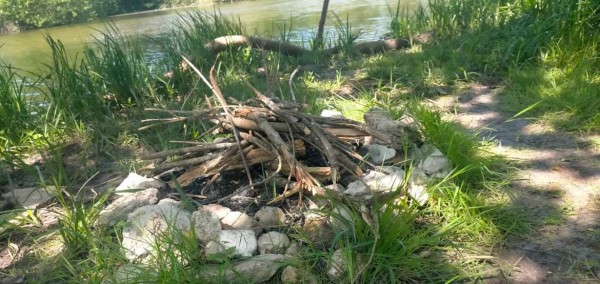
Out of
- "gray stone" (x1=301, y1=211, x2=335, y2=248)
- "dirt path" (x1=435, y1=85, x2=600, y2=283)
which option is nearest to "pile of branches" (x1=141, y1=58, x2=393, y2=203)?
"gray stone" (x1=301, y1=211, x2=335, y2=248)

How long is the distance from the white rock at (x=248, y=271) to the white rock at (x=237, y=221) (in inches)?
9.6

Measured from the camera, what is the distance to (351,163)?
202 centimetres

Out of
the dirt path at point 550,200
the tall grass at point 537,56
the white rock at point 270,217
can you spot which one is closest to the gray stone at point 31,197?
the white rock at point 270,217

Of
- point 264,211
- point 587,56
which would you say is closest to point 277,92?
point 264,211

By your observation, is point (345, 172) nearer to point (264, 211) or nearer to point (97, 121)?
point (264, 211)

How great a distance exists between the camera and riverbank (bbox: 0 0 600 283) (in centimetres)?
156

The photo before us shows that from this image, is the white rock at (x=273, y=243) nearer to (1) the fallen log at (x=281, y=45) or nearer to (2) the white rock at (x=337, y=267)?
(2) the white rock at (x=337, y=267)

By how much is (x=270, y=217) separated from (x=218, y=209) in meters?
0.23

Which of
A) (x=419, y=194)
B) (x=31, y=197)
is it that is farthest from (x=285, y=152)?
(x=31, y=197)

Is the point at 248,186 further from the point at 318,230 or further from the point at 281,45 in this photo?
the point at 281,45

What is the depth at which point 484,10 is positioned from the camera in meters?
4.72

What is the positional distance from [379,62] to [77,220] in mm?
3204

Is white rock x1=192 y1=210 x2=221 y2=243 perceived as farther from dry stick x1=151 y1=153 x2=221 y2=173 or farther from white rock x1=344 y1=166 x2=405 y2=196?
white rock x1=344 y1=166 x2=405 y2=196

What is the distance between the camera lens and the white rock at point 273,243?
166cm
